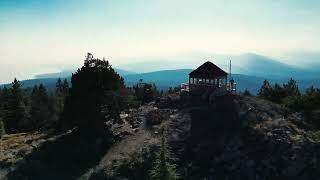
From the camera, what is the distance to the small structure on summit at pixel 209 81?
232ft

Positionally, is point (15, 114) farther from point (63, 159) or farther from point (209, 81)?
point (209, 81)

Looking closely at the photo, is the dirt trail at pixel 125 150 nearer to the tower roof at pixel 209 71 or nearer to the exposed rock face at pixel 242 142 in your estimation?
the exposed rock face at pixel 242 142

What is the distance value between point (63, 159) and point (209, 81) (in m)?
22.6

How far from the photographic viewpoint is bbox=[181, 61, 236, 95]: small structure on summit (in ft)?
232

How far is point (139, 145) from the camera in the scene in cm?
6112

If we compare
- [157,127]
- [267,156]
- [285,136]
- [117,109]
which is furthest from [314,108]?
[117,109]

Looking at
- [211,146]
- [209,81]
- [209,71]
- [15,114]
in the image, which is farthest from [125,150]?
[15,114]

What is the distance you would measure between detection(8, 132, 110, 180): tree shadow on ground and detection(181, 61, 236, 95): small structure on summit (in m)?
16.0

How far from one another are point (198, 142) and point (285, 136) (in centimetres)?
979

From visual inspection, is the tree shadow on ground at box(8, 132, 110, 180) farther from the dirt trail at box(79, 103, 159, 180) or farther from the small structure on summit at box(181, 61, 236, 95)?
the small structure on summit at box(181, 61, 236, 95)

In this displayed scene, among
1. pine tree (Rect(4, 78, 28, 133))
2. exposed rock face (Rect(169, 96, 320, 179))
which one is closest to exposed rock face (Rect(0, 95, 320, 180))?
exposed rock face (Rect(169, 96, 320, 179))

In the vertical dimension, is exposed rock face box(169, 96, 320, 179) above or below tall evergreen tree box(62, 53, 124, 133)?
below

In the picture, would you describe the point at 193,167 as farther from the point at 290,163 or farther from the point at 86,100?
the point at 86,100

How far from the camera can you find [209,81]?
7175 cm
